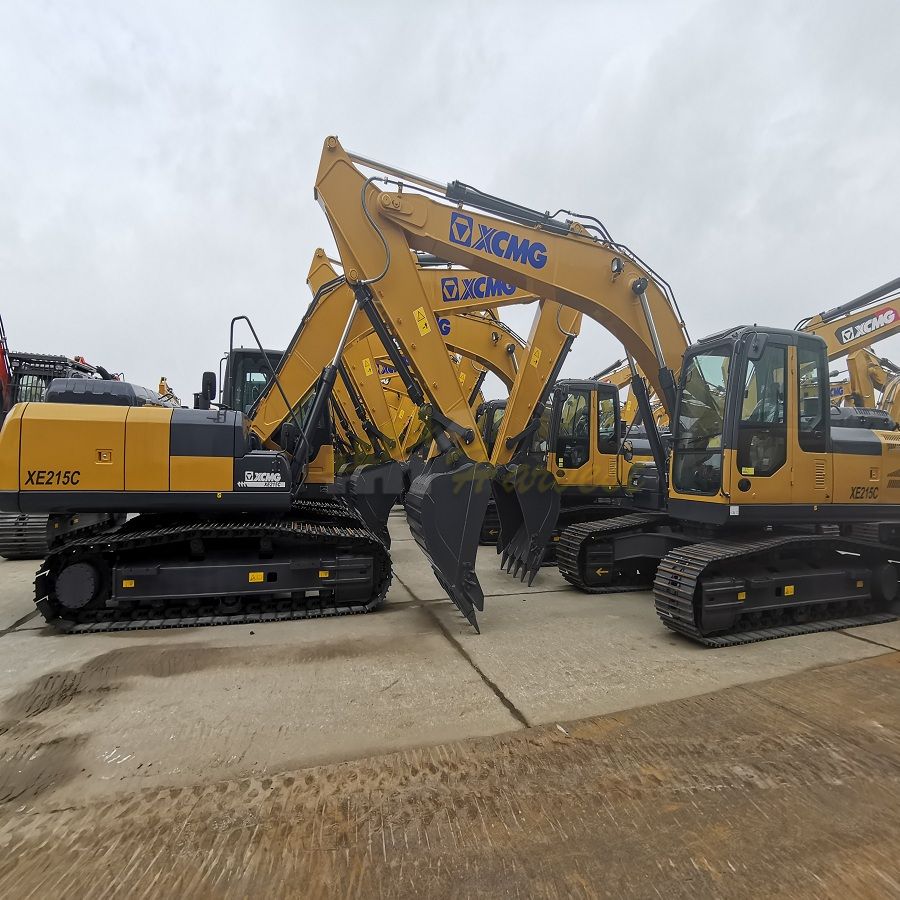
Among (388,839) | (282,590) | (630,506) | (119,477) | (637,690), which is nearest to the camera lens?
(388,839)

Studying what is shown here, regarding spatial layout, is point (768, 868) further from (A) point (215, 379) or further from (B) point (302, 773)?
(A) point (215, 379)

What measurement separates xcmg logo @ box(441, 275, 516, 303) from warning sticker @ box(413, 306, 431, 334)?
3794 mm

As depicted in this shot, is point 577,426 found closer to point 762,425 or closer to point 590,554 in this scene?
point 590,554

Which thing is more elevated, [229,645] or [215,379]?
[215,379]

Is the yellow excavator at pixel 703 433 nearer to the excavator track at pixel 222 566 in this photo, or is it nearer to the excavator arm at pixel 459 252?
the excavator arm at pixel 459 252

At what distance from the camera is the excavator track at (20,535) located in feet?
26.7

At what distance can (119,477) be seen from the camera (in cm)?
521

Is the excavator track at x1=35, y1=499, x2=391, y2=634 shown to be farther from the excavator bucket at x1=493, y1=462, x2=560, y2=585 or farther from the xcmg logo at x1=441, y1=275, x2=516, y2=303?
the xcmg logo at x1=441, y1=275, x2=516, y2=303

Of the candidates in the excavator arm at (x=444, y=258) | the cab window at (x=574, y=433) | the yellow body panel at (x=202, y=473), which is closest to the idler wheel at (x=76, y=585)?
the yellow body panel at (x=202, y=473)

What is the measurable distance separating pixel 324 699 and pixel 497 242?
180 inches

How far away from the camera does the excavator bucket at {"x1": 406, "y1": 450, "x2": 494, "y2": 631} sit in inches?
205

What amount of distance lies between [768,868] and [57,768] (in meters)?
3.29

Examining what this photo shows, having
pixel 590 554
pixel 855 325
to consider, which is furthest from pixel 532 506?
pixel 855 325

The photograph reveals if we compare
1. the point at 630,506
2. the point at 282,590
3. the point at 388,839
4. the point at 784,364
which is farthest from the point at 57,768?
the point at 630,506
